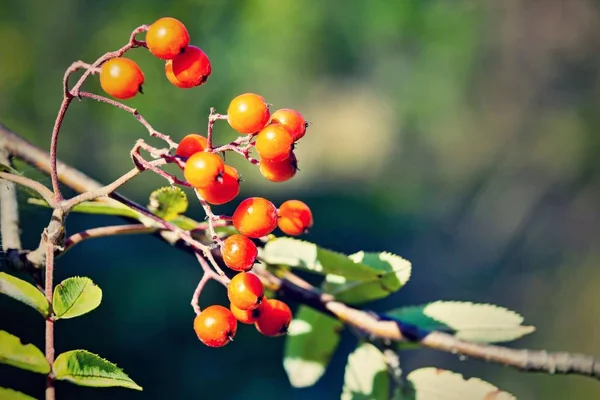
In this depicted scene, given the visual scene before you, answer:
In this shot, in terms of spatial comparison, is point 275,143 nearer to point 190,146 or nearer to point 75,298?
point 190,146

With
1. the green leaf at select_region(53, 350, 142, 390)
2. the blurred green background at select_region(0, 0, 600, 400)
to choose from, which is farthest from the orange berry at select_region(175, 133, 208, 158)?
the blurred green background at select_region(0, 0, 600, 400)

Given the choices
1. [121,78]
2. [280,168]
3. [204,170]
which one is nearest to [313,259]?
[280,168]

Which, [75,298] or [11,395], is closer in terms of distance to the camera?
[11,395]

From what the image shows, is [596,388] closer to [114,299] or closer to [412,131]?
[114,299]

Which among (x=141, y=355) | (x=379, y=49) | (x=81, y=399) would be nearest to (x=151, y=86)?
(x=141, y=355)

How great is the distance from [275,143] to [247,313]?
0.79ft

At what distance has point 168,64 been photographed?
76cm

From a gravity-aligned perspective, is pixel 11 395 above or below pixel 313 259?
below

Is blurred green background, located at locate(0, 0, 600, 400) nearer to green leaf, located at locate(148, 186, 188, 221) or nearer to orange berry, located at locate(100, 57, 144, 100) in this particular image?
green leaf, located at locate(148, 186, 188, 221)

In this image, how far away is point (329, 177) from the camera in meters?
8.03

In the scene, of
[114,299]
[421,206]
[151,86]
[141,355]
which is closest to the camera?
[141,355]

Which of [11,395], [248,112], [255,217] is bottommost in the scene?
[11,395]

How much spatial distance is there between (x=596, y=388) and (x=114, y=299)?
3724mm

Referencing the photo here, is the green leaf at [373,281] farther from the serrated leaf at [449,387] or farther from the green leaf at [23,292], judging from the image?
the green leaf at [23,292]
